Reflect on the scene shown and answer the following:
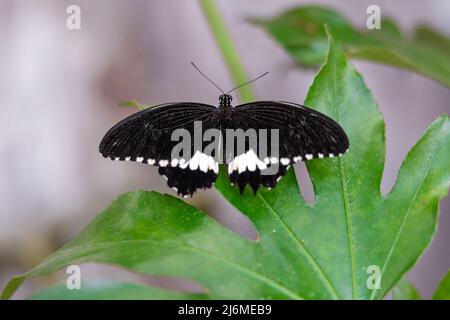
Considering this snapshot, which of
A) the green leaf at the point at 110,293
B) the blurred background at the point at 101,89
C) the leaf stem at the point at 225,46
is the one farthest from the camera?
the blurred background at the point at 101,89

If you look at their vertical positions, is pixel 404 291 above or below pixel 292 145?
below

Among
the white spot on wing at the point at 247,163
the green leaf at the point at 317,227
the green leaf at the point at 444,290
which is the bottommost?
the green leaf at the point at 444,290

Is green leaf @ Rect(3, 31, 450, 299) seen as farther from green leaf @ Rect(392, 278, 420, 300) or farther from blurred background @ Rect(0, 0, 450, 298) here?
blurred background @ Rect(0, 0, 450, 298)

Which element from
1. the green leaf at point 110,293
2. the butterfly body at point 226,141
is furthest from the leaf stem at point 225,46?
the green leaf at point 110,293

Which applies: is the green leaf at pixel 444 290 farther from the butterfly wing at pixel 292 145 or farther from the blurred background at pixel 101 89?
the blurred background at pixel 101 89

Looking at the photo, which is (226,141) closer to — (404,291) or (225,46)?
(404,291)

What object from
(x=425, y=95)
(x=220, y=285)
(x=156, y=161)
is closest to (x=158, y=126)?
(x=156, y=161)

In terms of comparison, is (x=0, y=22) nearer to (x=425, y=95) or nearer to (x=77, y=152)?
(x=77, y=152)

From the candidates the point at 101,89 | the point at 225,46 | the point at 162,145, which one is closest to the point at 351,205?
the point at 162,145

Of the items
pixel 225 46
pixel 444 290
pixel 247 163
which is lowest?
pixel 444 290
